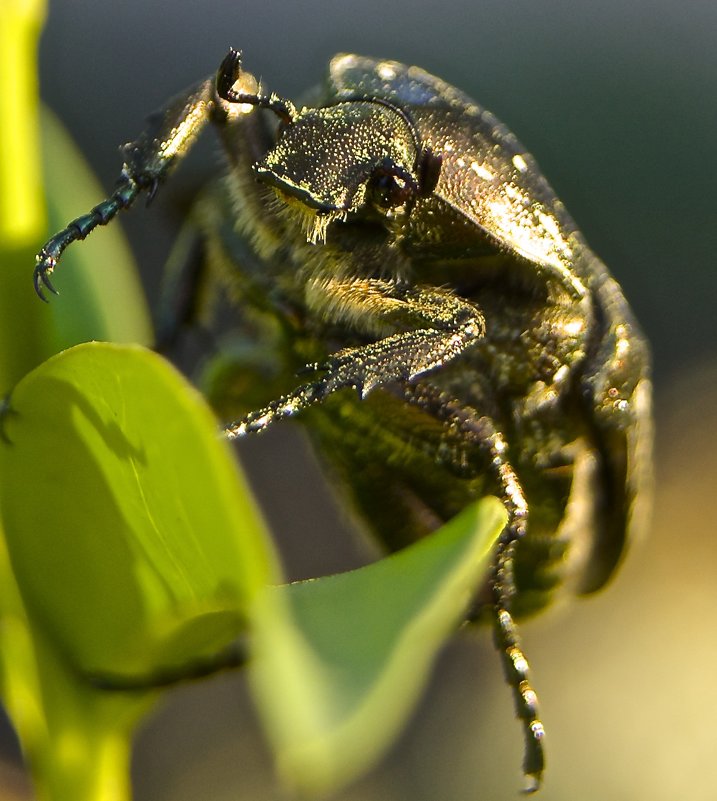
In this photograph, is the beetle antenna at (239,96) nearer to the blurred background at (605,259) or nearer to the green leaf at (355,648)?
the green leaf at (355,648)

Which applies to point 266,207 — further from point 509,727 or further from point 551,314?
point 509,727

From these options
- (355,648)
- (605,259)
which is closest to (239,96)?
(355,648)

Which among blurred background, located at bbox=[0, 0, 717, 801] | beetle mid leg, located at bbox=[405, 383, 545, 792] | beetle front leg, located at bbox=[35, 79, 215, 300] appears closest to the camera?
beetle front leg, located at bbox=[35, 79, 215, 300]

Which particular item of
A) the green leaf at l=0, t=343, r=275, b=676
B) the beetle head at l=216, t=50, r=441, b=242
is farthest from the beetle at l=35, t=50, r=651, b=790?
the green leaf at l=0, t=343, r=275, b=676

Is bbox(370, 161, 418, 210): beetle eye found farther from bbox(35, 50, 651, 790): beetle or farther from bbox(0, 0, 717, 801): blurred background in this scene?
bbox(0, 0, 717, 801): blurred background

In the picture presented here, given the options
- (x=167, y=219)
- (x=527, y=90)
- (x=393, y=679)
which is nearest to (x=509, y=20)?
(x=527, y=90)

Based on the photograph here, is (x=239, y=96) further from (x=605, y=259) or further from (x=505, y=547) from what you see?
(x=605, y=259)
